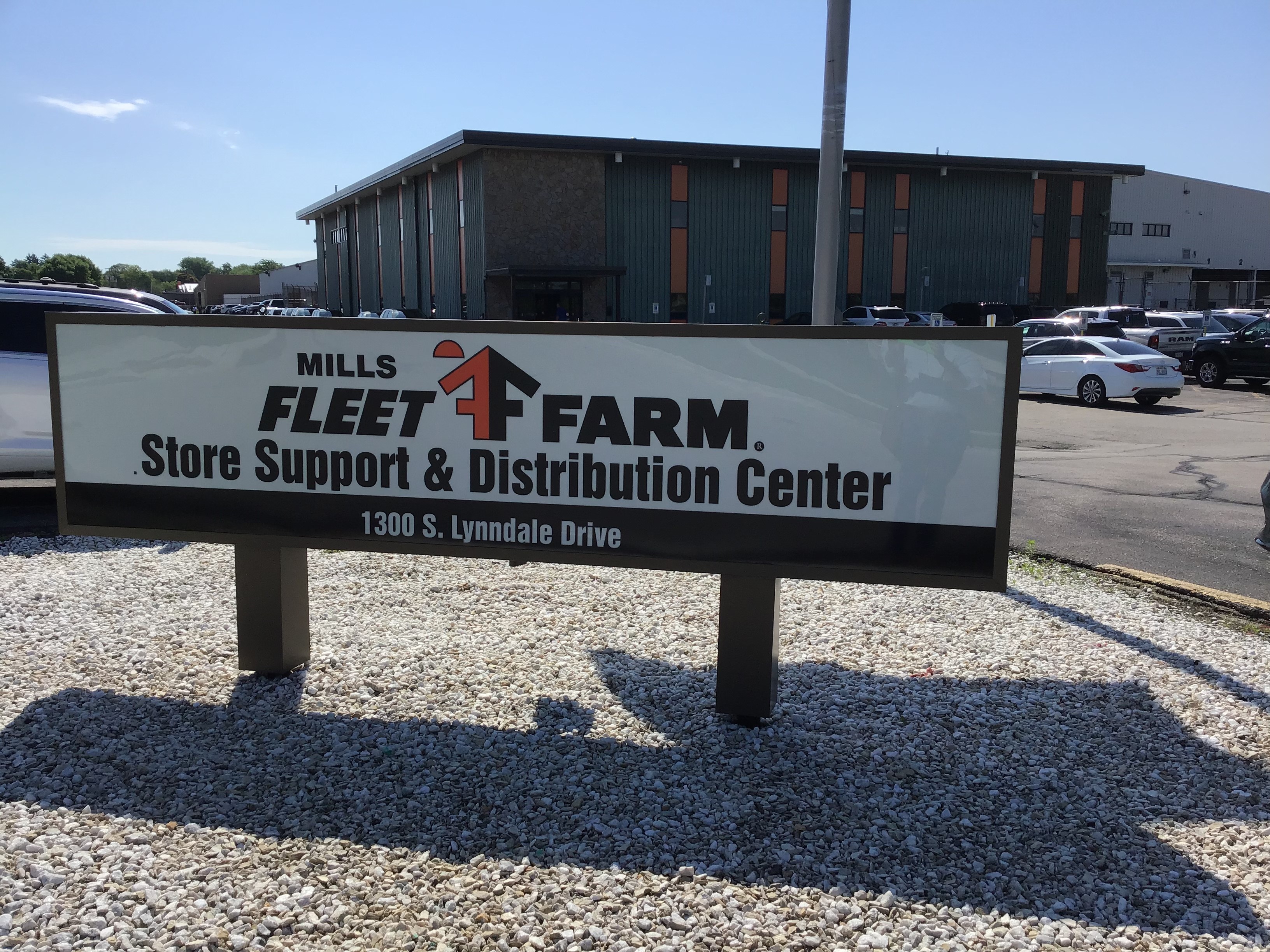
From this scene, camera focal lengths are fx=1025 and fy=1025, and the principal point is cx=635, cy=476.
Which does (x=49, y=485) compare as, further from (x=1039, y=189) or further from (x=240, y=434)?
(x=1039, y=189)

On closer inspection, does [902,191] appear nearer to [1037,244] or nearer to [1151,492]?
[1037,244]

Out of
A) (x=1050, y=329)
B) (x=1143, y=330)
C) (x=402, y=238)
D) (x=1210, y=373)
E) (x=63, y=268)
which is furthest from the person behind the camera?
(x=63, y=268)

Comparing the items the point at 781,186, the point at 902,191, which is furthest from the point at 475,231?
the point at 902,191

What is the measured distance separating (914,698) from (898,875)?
1.63 meters

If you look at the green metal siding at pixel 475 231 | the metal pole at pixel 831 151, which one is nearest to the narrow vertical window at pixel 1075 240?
the green metal siding at pixel 475 231

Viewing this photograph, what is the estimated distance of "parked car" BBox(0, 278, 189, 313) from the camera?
10.1 m

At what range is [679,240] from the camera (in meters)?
40.2

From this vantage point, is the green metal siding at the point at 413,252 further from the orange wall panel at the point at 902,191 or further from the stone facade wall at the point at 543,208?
the orange wall panel at the point at 902,191

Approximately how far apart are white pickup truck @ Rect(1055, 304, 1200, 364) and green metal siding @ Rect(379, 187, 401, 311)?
29.1 metres

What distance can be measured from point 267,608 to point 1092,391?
65.8ft

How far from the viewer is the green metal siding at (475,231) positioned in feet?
121

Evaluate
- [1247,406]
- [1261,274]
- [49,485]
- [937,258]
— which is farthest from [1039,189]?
[49,485]

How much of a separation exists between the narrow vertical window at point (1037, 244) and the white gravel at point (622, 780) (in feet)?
141

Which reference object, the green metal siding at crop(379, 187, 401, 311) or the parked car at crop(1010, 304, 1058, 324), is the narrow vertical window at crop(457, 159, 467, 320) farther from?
the parked car at crop(1010, 304, 1058, 324)
